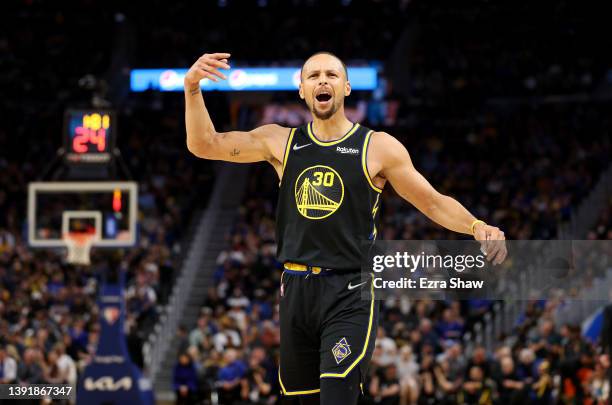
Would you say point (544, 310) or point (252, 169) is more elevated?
point (252, 169)

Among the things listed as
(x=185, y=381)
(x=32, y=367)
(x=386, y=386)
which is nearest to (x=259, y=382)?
(x=185, y=381)

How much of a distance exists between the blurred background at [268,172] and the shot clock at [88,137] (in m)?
0.14

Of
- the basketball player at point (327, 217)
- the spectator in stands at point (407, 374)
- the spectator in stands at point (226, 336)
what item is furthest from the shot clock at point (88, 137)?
the basketball player at point (327, 217)

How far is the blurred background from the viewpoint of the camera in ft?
53.0

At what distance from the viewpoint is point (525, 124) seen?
27.7 m

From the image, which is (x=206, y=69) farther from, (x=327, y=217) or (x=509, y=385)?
(x=509, y=385)

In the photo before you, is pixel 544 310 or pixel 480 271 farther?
pixel 544 310

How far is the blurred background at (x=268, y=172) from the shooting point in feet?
53.0

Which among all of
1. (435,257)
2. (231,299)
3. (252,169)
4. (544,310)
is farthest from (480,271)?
(252,169)

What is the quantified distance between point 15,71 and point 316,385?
26864mm

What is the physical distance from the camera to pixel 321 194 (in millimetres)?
5703

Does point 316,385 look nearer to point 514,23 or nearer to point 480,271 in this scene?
point 480,271

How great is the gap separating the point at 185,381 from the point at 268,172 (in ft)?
36.6

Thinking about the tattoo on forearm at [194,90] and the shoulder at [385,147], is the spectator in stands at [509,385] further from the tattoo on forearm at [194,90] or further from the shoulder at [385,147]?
the tattoo on forearm at [194,90]
